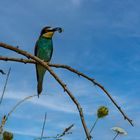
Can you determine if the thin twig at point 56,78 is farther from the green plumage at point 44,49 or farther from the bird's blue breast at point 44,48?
the bird's blue breast at point 44,48

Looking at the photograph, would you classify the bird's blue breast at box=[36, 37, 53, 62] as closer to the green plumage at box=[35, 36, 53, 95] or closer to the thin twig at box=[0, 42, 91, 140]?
the green plumage at box=[35, 36, 53, 95]

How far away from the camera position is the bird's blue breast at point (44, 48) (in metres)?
9.91

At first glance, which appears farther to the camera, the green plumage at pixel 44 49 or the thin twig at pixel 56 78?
the green plumage at pixel 44 49

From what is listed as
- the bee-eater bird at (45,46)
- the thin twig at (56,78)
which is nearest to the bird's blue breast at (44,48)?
the bee-eater bird at (45,46)

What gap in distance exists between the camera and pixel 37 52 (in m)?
10.2

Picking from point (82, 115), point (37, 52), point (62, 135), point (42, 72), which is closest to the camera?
point (82, 115)

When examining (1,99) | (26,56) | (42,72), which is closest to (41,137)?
(1,99)

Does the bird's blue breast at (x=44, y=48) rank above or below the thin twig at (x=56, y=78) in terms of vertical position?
above

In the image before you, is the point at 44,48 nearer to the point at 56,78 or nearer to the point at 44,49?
the point at 44,49

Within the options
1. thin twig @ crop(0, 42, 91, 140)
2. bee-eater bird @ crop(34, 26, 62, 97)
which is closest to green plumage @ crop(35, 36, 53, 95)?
bee-eater bird @ crop(34, 26, 62, 97)

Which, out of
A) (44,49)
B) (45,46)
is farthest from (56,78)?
(45,46)

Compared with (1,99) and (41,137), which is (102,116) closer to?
(41,137)

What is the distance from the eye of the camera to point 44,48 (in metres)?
10.1

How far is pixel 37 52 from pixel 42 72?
907 millimetres
